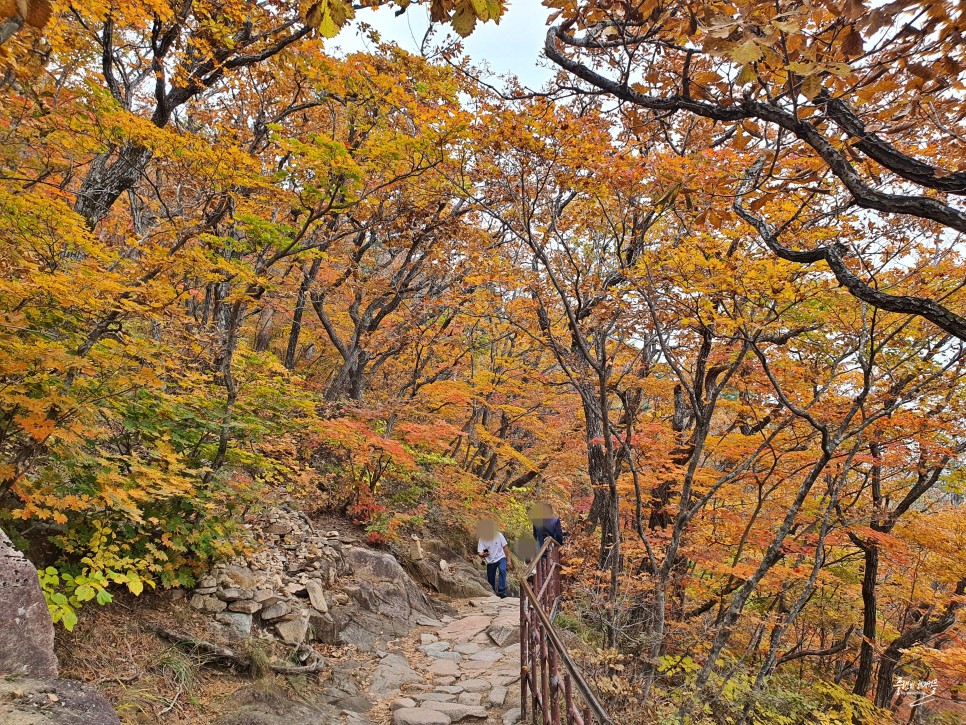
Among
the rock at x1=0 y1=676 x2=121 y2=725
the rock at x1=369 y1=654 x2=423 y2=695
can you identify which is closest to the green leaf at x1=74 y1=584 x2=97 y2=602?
the rock at x1=0 y1=676 x2=121 y2=725

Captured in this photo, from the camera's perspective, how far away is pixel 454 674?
7062 mm

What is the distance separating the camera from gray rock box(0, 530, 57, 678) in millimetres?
3381

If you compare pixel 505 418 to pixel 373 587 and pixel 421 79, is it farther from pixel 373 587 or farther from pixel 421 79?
pixel 421 79

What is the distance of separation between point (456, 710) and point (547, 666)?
6.88ft

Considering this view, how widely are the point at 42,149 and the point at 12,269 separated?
7853 millimetres

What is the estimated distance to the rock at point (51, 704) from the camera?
2936 mm

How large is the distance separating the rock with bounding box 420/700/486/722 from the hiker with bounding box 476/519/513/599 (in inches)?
141

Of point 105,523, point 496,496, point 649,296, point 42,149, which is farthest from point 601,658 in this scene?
point 42,149

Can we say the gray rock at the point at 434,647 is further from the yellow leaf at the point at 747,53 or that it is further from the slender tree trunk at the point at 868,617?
the yellow leaf at the point at 747,53

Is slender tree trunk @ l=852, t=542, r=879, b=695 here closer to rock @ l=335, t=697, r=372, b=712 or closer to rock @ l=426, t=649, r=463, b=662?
rock @ l=426, t=649, r=463, b=662

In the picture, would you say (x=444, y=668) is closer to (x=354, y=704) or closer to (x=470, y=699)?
(x=470, y=699)

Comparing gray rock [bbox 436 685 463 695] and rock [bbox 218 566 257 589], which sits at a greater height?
rock [bbox 218 566 257 589]

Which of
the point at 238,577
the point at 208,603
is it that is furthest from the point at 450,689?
the point at 208,603

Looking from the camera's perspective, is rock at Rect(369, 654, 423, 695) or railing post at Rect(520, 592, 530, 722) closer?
railing post at Rect(520, 592, 530, 722)
